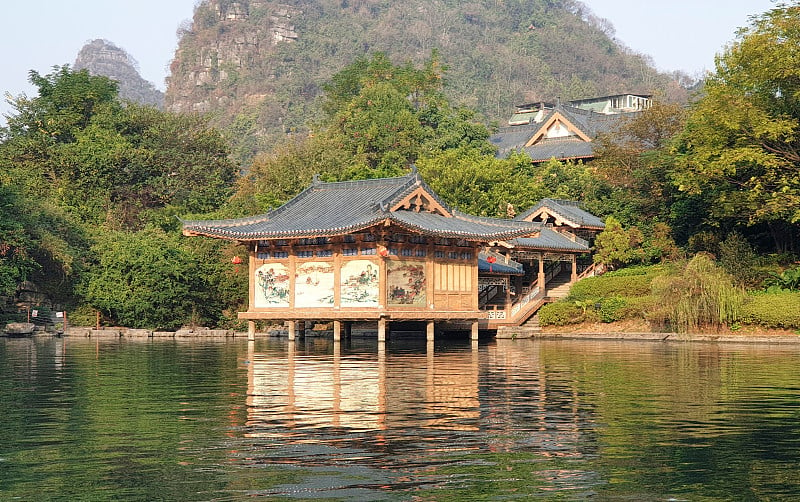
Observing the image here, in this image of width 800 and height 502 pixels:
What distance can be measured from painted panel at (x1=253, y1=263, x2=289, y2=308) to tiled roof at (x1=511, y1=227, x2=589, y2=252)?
10.8 meters

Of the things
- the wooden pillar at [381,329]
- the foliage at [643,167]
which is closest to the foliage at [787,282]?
the foliage at [643,167]

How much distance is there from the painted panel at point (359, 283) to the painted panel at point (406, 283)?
1.70ft

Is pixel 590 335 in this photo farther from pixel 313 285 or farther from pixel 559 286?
pixel 313 285

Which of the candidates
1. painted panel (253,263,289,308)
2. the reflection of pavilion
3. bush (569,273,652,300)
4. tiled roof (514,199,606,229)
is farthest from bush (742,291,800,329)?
painted panel (253,263,289,308)

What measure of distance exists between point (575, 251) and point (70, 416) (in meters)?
36.2

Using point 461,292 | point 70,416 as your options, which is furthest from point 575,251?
point 70,416

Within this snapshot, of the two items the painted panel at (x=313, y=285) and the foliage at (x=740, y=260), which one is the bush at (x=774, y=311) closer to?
the foliage at (x=740, y=260)

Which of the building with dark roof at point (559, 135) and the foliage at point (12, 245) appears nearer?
the foliage at point (12, 245)

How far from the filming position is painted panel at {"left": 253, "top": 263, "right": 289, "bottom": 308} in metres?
38.9

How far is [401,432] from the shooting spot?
43.1 ft

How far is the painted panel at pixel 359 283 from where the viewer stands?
36375 millimetres

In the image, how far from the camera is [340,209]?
127ft

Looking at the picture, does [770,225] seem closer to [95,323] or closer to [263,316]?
[263,316]

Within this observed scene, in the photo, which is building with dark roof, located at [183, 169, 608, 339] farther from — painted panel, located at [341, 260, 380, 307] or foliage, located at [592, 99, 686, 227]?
foliage, located at [592, 99, 686, 227]
